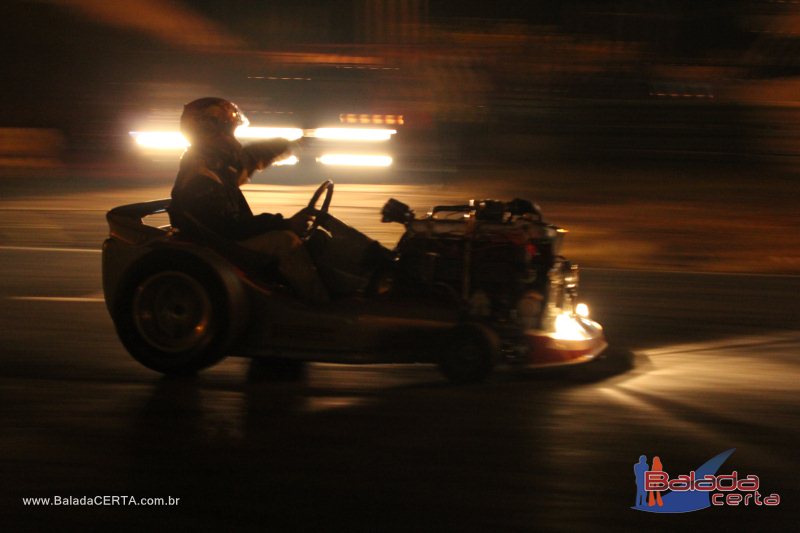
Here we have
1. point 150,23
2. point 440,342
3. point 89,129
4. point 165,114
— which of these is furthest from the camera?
point 150,23

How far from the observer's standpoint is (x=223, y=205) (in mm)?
6363

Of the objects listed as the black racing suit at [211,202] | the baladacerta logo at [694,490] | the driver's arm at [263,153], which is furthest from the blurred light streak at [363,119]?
the baladacerta logo at [694,490]

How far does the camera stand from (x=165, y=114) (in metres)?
19.3

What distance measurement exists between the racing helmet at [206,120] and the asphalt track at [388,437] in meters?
1.42

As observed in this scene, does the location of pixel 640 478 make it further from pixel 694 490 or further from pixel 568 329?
pixel 568 329

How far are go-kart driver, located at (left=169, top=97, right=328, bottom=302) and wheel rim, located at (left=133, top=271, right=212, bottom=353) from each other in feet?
1.16

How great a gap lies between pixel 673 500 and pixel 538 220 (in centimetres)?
239

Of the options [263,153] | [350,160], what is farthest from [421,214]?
[263,153]

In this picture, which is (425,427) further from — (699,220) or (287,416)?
(699,220)

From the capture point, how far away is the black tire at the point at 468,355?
608 cm

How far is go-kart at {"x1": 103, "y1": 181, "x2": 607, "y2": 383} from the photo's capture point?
6164 mm

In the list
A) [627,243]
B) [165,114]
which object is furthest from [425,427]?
[165,114]

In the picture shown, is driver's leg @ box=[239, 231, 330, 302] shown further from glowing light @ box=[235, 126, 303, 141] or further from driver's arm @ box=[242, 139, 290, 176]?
glowing light @ box=[235, 126, 303, 141]

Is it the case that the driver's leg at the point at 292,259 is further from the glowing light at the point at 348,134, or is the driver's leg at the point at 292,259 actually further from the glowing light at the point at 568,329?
the glowing light at the point at 348,134
